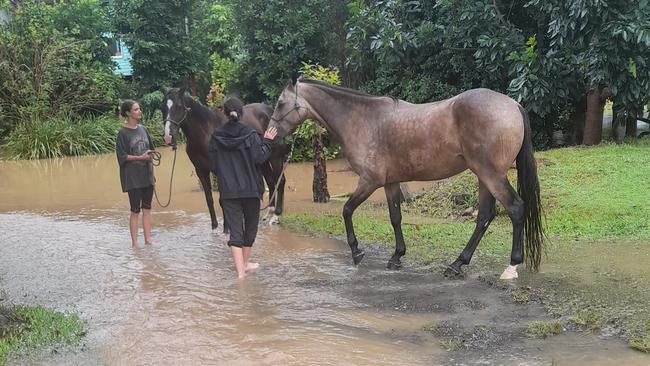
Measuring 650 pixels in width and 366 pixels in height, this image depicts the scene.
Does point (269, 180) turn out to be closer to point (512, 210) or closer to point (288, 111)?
point (288, 111)

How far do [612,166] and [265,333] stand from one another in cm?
719

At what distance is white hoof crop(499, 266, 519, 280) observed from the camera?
579 cm

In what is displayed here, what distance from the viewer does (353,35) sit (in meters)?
13.3

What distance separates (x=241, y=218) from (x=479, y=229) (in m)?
2.40

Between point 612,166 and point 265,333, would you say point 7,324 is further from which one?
point 612,166

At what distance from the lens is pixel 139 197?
767cm

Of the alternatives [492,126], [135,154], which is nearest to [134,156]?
[135,154]

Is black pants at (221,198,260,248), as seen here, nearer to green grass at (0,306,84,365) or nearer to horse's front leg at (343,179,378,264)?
horse's front leg at (343,179,378,264)

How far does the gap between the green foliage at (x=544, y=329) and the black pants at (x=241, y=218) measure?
2958 mm

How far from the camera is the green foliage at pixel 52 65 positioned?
18.9m

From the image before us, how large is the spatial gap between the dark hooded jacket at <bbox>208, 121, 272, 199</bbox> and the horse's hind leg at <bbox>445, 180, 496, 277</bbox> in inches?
83.1

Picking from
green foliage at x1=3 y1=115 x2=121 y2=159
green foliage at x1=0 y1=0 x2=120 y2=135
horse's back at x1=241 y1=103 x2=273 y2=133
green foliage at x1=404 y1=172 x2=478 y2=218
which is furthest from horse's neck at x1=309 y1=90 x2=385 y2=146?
green foliage at x1=0 y1=0 x2=120 y2=135

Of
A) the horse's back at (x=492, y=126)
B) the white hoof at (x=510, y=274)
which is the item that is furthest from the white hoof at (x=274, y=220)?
the white hoof at (x=510, y=274)

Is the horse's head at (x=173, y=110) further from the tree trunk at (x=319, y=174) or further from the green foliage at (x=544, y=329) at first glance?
the green foliage at (x=544, y=329)
